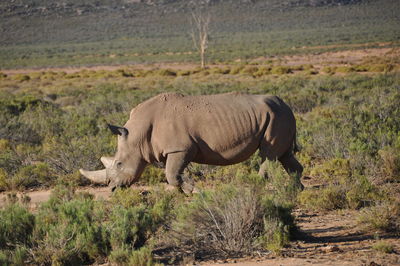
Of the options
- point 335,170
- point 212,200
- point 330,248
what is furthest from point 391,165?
point 212,200

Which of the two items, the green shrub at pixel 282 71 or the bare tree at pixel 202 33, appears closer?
the green shrub at pixel 282 71

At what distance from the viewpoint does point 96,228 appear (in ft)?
17.2

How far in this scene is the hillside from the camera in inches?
3829

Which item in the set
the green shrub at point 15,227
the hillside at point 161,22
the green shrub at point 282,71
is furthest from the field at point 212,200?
the hillside at point 161,22

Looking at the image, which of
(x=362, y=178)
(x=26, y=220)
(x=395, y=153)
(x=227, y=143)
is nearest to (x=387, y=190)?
(x=362, y=178)

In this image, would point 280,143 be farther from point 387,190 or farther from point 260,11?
point 260,11

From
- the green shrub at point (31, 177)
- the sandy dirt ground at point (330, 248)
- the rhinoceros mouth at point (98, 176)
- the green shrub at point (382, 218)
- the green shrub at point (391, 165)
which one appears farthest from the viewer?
the green shrub at point (31, 177)

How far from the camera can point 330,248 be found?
5164 mm

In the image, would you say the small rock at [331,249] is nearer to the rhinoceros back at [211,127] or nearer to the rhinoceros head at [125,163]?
the rhinoceros back at [211,127]

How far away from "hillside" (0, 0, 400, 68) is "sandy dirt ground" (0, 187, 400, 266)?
83.7 meters

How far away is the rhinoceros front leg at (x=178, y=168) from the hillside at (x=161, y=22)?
8269cm

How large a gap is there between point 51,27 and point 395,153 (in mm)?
110563

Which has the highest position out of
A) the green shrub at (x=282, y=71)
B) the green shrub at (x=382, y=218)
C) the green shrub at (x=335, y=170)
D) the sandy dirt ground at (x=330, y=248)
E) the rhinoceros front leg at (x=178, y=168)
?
the rhinoceros front leg at (x=178, y=168)

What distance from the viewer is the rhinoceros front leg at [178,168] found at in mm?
6864
